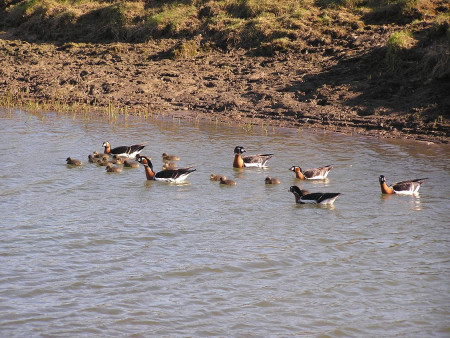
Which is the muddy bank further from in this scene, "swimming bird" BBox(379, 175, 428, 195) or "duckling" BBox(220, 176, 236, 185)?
"duckling" BBox(220, 176, 236, 185)

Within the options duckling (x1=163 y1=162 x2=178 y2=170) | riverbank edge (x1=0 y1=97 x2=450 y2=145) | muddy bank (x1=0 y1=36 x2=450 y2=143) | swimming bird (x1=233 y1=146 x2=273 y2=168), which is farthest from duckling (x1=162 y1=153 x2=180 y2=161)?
muddy bank (x1=0 y1=36 x2=450 y2=143)

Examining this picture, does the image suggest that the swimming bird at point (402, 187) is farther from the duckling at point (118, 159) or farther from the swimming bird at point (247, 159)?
the duckling at point (118, 159)

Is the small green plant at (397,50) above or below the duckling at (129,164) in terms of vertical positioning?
above

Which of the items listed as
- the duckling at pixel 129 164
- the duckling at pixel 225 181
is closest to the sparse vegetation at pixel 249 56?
the duckling at pixel 129 164

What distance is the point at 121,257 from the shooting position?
10094mm

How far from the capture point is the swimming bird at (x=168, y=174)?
1516 centimetres

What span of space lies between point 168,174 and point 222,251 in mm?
5126

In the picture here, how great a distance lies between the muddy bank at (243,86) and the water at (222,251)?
9.29ft

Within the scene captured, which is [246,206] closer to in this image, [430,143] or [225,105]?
[430,143]

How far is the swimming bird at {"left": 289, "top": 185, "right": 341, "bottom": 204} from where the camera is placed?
1330 cm

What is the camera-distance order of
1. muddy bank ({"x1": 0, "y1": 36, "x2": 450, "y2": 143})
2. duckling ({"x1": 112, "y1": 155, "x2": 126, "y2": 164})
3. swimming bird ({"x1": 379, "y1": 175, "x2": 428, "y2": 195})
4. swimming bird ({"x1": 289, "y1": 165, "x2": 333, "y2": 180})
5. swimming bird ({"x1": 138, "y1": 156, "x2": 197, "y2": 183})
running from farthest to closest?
muddy bank ({"x1": 0, "y1": 36, "x2": 450, "y2": 143})
duckling ({"x1": 112, "y1": 155, "x2": 126, "y2": 164})
swimming bird ({"x1": 289, "y1": 165, "x2": 333, "y2": 180})
swimming bird ({"x1": 138, "y1": 156, "x2": 197, "y2": 183})
swimming bird ({"x1": 379, "y1": 175, "x2": 428, "y2": 195})

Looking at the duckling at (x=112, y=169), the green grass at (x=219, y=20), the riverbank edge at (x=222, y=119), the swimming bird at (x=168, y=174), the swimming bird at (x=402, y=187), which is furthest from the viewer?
the green grass at (x=219, y=20)

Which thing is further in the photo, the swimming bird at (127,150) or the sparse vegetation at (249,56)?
the sparse vegetation at (249,56)

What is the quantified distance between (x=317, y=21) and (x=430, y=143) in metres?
8.62
